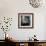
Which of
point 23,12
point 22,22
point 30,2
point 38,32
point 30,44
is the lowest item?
point 30,44

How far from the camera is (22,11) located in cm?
465

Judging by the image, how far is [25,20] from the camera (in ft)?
15.4

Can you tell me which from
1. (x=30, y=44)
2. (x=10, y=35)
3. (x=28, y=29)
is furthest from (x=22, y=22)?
(x=30, y=44)

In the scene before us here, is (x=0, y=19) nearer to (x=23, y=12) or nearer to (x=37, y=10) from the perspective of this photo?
(x=23, y=12)

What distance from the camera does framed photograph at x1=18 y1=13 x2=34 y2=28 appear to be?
4.65 meters

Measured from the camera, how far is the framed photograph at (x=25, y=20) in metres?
4.65

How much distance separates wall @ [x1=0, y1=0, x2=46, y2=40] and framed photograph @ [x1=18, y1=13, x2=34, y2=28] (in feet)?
0.33

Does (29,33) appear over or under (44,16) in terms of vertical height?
under

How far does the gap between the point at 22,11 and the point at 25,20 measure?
32 cm

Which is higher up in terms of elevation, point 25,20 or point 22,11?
point 22,11

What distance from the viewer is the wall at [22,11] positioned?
4.62 meters

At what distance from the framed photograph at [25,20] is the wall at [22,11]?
4.0 inches

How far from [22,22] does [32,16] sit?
0.40m

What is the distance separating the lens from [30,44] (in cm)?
395
